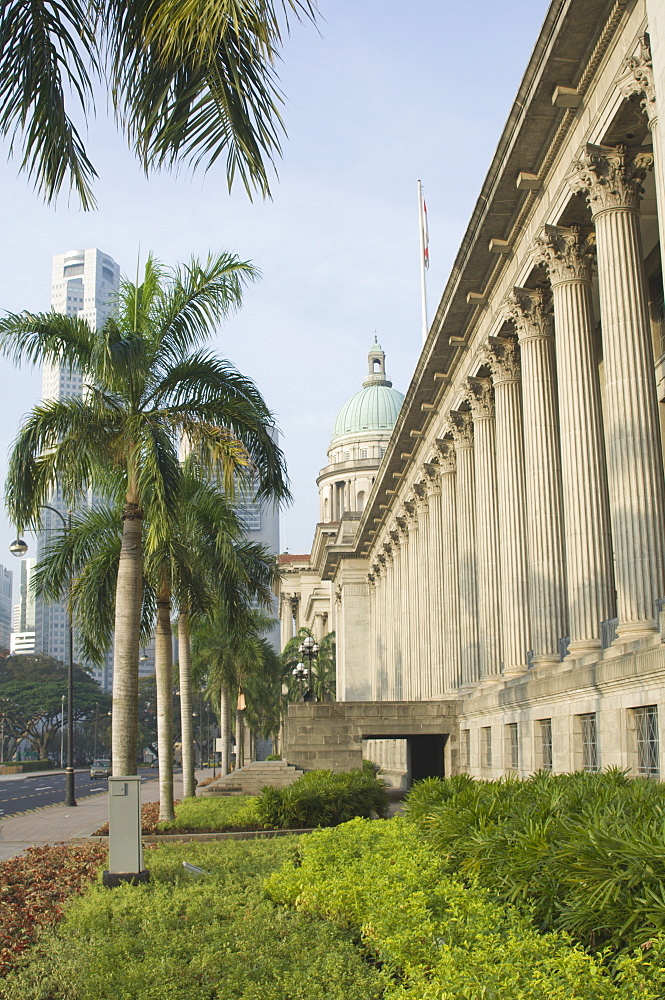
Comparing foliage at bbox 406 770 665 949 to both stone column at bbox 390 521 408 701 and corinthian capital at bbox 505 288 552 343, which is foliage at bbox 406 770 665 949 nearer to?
corinthian capital at bbox 505 288 552 343

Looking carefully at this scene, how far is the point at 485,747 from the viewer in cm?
3556

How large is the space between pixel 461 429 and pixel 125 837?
28.1 m

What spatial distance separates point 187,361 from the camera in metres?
22.5

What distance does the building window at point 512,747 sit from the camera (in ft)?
103

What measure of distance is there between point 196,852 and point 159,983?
10.2 meters

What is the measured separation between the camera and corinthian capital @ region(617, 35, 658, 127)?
804 inches

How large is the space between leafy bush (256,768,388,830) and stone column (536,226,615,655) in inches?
275

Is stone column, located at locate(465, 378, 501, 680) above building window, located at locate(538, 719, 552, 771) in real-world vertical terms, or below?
above

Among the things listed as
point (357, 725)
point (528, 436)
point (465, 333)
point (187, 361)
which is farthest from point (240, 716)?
point (187, 361)

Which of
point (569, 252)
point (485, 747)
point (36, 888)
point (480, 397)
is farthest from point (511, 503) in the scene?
point (36, 888)

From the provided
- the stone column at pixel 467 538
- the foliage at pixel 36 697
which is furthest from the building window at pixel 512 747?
the foliage at pixel 36 697

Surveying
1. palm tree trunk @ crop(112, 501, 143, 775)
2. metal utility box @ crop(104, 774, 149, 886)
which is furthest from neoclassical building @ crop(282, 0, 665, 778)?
metal utility box @ crop(104, 774, 149, 886)

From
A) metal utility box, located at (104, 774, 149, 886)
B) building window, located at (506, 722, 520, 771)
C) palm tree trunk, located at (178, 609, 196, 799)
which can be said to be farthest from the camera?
palm tree trunk, located at (178, 609, 196, 799)

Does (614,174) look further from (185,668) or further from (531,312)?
(185,668)
